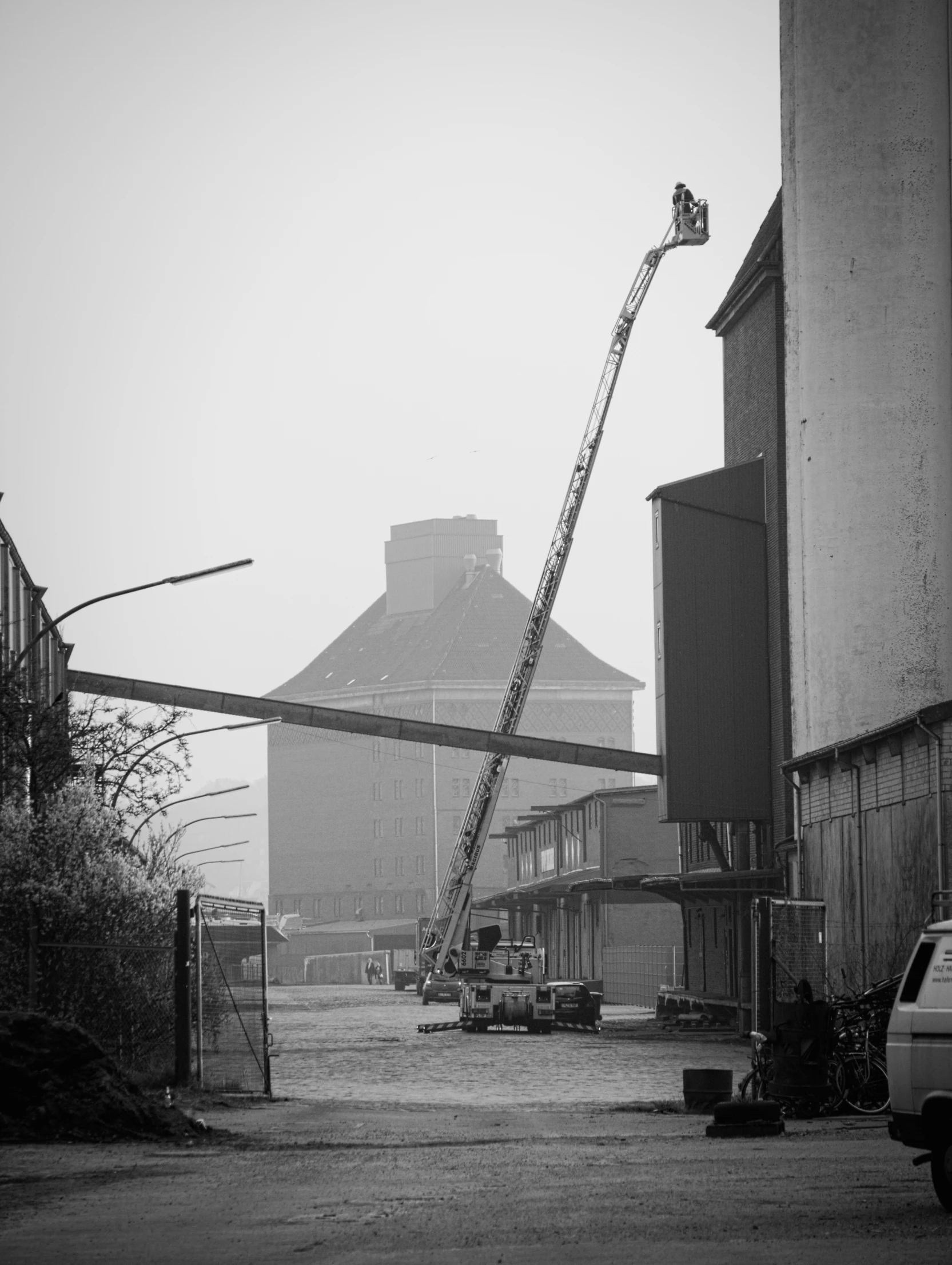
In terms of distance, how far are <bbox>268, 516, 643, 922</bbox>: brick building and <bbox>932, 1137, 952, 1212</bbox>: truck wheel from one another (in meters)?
Answer: 122

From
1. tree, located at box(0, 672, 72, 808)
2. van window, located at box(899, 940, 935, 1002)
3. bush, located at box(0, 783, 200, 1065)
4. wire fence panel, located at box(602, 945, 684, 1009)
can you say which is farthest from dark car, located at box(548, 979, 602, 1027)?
van window, located at box(899, 940, 935, 1002)

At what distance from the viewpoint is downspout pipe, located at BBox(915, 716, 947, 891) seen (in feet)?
79.6

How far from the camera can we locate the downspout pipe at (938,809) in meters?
24.2

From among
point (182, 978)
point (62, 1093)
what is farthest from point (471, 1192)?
point (182, 978)

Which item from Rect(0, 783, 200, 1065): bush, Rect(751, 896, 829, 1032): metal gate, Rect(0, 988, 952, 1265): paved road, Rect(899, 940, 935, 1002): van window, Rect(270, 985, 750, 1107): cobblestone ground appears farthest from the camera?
Rect(270, 985, 750, 1107): cobblestone ground

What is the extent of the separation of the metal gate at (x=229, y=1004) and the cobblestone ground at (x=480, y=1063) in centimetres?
79

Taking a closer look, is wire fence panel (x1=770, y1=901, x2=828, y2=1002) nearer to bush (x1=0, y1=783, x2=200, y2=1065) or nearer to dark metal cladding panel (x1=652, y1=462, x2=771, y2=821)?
bush (x1=0, y1=783, x2=200, y2=1065)

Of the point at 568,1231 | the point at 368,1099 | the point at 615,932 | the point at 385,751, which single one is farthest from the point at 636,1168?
the point at 385,751

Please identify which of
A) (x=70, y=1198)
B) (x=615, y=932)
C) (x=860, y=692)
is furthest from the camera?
(x=615, y=932)

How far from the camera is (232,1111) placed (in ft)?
62.9

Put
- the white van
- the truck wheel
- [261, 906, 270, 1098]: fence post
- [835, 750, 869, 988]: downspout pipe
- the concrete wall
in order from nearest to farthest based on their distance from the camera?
1. the truck wheel
2. the white van
3. [261, 906, 270, 1098]: fence post
4. [835, 750, 869, 988]: downspout pipe
5. the concrete wall

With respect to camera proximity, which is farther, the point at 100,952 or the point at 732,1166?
the point at 100,952

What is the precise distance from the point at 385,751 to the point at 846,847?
116 m

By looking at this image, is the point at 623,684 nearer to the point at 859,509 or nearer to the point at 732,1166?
the point at 859,509
